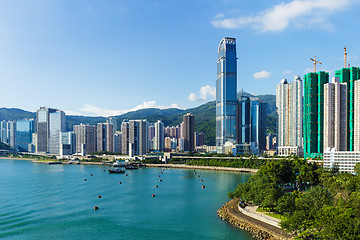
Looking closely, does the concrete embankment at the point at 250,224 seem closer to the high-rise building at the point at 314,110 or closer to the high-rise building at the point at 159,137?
the high-rise building at the point at 314,110

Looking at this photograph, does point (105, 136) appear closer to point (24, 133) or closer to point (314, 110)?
point (24, 133)

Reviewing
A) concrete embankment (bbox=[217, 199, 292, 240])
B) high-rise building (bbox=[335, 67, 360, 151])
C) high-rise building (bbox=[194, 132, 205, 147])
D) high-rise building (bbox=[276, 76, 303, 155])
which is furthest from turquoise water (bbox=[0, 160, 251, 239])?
high-rise building (bbox=[194, 132, 205, 147])

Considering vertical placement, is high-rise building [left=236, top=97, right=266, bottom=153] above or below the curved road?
above

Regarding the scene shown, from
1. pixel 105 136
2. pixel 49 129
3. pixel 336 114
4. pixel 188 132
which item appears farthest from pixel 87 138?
pixel 336 114

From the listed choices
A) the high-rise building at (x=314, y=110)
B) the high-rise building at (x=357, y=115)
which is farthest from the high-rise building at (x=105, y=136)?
the high-rise building at (x=357, y=115)

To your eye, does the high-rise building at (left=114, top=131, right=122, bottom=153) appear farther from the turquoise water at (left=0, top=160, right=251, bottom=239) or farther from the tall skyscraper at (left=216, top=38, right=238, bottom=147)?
the turquoise water at (left=0, top=160, right=251, bottom=239)

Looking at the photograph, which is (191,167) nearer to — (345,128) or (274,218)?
(345,128)
